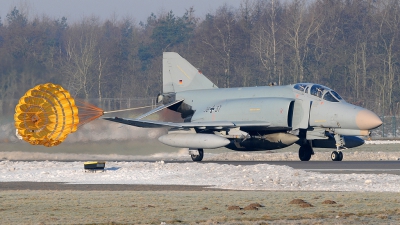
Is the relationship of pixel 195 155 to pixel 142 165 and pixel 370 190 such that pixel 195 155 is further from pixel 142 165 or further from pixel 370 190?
pixel 370 190

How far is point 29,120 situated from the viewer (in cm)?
2153

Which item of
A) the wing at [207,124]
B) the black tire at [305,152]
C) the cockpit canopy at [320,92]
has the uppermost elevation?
the cockpit canopy at [320,92]

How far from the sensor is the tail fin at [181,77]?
27.4m

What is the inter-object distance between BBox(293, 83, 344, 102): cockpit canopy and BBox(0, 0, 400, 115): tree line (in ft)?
72.6

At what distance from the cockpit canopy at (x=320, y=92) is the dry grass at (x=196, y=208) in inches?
434

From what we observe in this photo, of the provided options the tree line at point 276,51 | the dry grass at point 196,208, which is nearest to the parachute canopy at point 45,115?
the dry grass at point 196,208

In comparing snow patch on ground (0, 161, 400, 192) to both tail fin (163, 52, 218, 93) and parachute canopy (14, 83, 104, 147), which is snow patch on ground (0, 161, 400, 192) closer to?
parachute canopy (14, 83, 104, 147)

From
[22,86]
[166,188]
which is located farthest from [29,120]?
[166,188]

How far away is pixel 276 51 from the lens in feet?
184

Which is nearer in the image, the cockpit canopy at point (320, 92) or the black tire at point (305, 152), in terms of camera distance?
the cockpit canopy at point (320, 92)

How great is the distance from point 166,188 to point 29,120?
889 centimetres

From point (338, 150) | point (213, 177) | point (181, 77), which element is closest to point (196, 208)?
point (213, 177)

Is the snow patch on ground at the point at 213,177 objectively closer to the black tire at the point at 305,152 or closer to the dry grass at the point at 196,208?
the dry grass at the point at 196,208

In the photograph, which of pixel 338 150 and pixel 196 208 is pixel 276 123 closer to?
pixel 338 150
